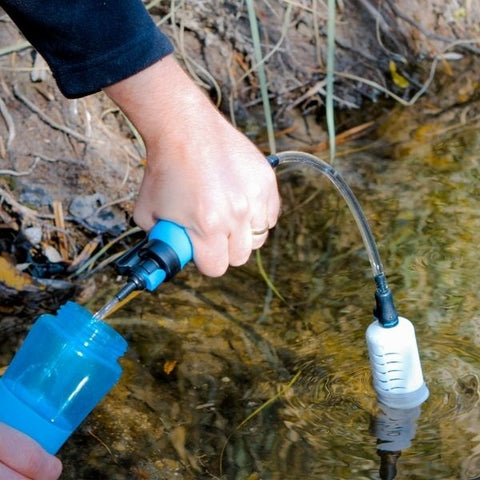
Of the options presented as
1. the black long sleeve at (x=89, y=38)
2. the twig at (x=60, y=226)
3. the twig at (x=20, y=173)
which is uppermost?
the black long sleeve at (x=89, y=38)

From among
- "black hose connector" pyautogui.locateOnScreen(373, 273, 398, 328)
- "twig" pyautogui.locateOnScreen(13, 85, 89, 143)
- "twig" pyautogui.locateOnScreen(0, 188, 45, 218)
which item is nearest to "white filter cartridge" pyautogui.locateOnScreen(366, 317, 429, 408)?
"black hose connector" pyautogui.locateOnScreen(373, 273, 398, 328)

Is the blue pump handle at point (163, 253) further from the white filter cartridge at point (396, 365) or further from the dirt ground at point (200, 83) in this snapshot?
the dirt ground at point (200, 83)

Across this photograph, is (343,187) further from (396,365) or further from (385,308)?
(396,365)

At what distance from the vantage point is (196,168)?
165 centimetres

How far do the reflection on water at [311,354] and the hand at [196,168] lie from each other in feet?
2.08

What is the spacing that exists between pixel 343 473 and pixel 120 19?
1016 millimetres

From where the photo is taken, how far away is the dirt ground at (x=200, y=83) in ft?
9.55

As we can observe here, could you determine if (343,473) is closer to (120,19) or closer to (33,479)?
(33,479)

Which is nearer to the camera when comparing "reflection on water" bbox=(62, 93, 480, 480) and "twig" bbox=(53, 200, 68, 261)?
"reflection on water" bbox=(62, 93, 480, 480)

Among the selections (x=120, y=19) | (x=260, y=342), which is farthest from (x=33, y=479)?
(x=260, y=342)

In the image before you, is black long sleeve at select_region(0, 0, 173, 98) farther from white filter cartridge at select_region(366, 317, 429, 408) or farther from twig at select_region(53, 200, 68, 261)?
twig at select_region(53, 200, 68, 261)

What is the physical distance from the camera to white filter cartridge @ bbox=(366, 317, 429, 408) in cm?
206

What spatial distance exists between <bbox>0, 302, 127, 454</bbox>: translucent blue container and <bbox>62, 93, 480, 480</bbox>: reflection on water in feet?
1.78

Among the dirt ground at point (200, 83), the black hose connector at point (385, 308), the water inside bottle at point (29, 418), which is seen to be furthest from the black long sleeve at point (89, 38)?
the dirt ground at point (200, 83)
